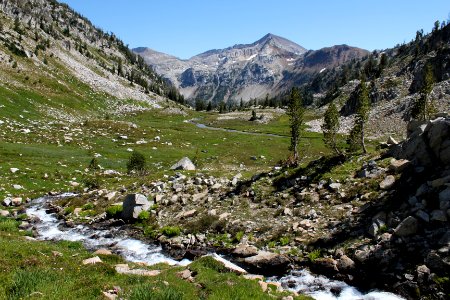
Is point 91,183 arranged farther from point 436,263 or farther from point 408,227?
point 436,263

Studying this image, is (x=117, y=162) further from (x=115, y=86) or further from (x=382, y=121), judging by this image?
(x=115, y=86)

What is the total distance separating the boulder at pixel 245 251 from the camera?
23.7 metres

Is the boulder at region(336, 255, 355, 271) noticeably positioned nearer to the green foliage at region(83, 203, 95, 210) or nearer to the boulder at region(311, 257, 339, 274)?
the boulder at region(311, 257, 339, 274)

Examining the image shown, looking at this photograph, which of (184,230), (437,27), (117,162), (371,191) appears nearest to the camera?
(371,191)

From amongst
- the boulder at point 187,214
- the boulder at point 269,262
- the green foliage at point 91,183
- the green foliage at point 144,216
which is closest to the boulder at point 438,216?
the boulder at point 269,262

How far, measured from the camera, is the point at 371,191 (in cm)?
2669

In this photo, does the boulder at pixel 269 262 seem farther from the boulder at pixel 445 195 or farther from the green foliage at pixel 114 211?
the green foliage at pixel 114 211

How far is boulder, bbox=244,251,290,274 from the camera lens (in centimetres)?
2186

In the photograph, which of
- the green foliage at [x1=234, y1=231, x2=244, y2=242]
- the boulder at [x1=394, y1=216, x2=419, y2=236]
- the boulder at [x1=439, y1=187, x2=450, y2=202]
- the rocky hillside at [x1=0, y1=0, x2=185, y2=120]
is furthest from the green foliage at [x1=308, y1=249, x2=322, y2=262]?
the rocky hillside at [x1=0, y1=0, x2=185, y2=120]

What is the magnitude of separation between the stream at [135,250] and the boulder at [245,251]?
3.08 m

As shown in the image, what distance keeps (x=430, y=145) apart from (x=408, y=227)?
7728mm

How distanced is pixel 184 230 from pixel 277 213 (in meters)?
7.59

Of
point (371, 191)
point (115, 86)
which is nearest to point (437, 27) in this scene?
point (115, 86)

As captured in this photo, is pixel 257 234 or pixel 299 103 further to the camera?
pixel 299 103
